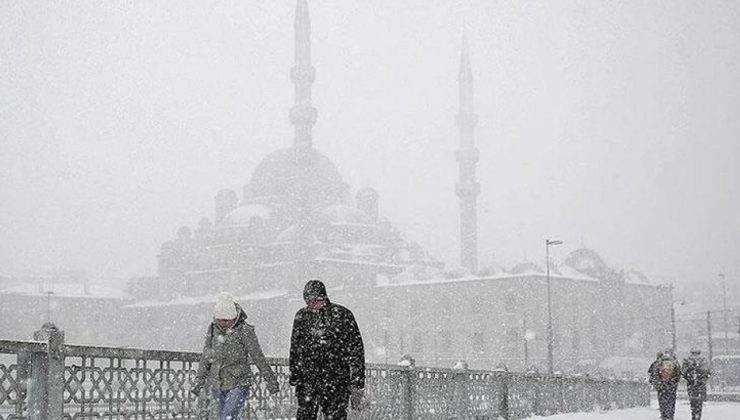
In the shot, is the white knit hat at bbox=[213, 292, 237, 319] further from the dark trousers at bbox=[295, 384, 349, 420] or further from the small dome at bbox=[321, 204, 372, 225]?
the small dome at bbox=[321, 204, 372, 225]

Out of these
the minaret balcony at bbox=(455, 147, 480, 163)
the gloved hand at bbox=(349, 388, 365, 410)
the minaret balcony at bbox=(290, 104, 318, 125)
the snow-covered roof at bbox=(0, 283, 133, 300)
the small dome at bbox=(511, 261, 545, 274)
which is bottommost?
the gloved hand at bbox=(349, 388, 365, 410)

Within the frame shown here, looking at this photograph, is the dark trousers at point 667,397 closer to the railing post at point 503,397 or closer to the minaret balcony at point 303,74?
the railing post at point 503,397

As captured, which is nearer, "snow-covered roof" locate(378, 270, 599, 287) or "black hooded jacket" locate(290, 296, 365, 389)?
"black hooded jacket" locate(290, 296, 365, 389)

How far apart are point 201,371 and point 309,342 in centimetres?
116

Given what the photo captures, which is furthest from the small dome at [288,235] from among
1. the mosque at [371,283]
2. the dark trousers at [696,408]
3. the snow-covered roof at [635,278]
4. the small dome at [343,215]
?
the dark trousers at [696,408]

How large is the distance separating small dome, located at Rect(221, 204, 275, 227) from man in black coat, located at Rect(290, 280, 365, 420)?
5470 centimetres

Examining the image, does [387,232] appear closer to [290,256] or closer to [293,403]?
[290,256]

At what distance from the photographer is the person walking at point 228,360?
18.7ft

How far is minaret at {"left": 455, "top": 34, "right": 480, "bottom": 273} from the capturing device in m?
52.6

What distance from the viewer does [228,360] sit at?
571 centimetres

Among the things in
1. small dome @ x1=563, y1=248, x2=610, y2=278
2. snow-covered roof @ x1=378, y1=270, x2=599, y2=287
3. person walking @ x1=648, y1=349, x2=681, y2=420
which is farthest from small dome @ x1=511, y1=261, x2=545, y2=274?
person walking @ x1=648, y1=349, x2=681, y2=420

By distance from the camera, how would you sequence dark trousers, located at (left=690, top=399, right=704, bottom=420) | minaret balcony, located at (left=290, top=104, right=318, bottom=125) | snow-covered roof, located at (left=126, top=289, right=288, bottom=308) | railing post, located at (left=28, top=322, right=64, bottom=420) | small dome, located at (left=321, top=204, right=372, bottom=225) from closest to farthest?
railing post, located at (left=28, top=322, right=64, bottom=420)
dark trousers, located at (left=690, top=399, right=704, bottom=420)
minaret balcony, located at (left=290, top=104, right=318, bottom=125)
snow-covered roof, located at (left=126, top=289, right=288, bottom=308)
small dome, located at (left=321, top=204, right=372, bottom=225)

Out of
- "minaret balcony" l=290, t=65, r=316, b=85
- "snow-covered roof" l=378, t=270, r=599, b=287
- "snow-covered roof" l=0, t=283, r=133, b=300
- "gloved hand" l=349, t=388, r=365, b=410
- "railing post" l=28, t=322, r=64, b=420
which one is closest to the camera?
"gloved hand" l=349, t=388, r=365, b=410

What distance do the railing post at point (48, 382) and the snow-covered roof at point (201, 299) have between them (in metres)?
46.8
